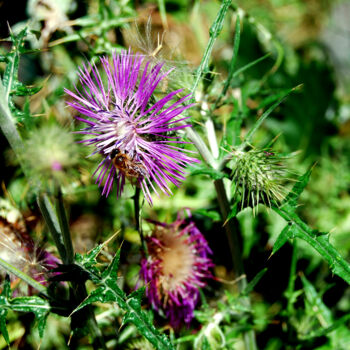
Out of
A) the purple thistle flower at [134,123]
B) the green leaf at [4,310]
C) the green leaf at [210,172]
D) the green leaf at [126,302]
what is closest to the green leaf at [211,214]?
the green leaf at [210,172]

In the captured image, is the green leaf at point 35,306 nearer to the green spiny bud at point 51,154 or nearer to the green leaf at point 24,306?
the green leaf at point 24,306

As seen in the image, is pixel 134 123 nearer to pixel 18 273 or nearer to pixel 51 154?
pixel 51 154

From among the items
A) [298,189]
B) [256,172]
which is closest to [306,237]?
[298,189]

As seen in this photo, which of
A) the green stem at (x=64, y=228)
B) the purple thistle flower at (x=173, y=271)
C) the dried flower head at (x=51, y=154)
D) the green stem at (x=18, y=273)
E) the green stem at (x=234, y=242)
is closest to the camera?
the dried flower head at (x=51, y=154)

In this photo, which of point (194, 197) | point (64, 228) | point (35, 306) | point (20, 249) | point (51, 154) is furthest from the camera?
point (194, 197)

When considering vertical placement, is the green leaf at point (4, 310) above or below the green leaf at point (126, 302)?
below

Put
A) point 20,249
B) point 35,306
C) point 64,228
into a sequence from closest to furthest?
point 64,228
point 35,306
point 20,249

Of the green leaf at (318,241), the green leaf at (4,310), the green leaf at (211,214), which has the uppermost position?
the green leaf at (318,241)

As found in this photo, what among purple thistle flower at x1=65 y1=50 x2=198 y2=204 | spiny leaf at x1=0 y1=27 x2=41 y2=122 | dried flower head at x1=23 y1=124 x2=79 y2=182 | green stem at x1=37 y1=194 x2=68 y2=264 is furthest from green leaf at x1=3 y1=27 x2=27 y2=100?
dried flower head at x1=23 y1=124 x2=79 y2=182
